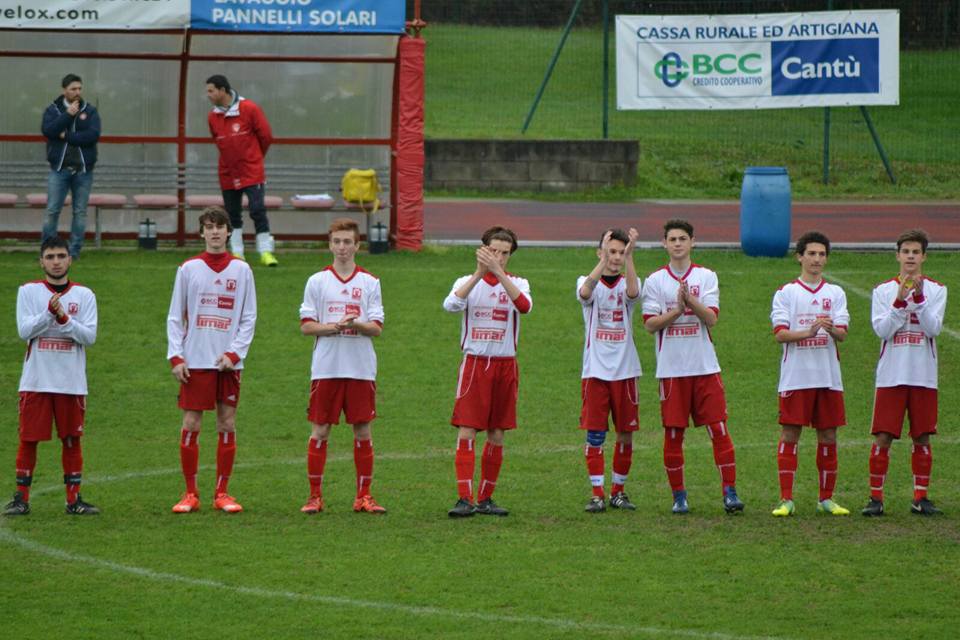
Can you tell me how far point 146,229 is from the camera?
67.6 feet

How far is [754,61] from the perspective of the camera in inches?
1029

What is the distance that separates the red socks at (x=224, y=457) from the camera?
1002cm

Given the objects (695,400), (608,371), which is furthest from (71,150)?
(695,400)

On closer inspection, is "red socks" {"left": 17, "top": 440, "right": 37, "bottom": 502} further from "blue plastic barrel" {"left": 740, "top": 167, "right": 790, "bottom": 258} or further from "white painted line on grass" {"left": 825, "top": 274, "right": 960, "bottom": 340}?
"blue plastic barrel" {"left": 740, "top": 167, "right": 790, "bottom": 258}

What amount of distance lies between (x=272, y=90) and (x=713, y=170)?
1207 cm

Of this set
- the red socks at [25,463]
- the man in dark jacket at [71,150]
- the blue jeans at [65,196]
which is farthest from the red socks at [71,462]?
the blue jeans at [65,196]

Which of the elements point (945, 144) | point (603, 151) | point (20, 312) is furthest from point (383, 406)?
point (945, 144)

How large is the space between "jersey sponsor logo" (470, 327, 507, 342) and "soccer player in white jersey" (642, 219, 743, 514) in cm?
99

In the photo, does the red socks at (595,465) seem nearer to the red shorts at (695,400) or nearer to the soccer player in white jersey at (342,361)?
the red shorts at (695,400)

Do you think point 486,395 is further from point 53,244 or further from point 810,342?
point 53,244

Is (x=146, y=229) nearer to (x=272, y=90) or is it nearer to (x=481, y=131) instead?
(x=272, y=90)

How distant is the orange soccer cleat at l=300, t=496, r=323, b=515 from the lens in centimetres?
995

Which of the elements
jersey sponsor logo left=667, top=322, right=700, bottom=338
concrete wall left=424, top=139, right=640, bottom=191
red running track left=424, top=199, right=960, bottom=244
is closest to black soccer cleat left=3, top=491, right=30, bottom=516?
jersey sponsor logo left=667, top=322, right=700, bottom=338

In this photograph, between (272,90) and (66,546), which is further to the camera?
(272,90)
